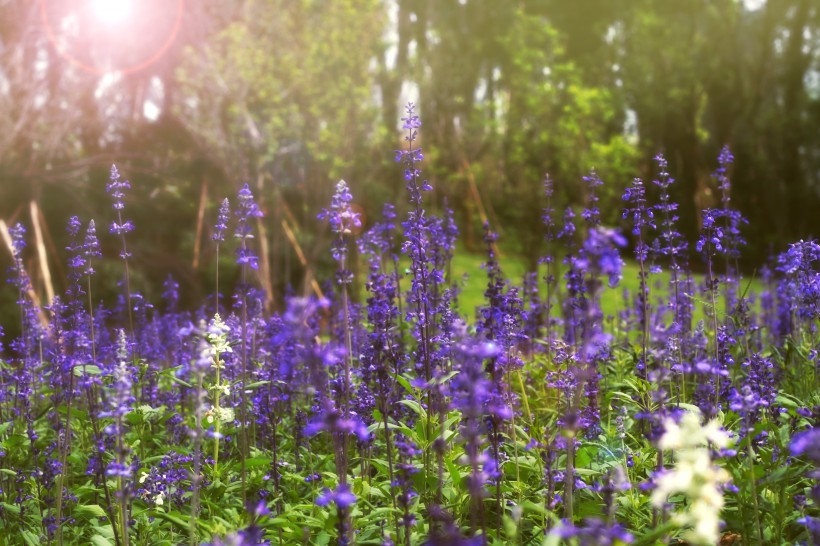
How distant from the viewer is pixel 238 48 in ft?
56.3

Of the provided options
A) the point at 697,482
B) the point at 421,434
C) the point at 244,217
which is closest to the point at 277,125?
the point at 244,217

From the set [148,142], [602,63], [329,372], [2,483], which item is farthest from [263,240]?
[602,63]

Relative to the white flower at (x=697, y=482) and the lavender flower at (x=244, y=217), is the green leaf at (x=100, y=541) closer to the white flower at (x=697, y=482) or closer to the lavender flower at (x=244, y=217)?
the lavender flower at (x=244, y=217)

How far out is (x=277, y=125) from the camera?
18.1 meters

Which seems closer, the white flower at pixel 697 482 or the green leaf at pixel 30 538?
the white flower at pixel 697 482

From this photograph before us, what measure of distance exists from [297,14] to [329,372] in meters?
14.5

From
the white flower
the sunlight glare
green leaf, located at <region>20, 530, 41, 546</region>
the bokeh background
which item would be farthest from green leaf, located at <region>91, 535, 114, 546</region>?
the sunlight glare

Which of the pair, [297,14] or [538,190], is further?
[538,190]

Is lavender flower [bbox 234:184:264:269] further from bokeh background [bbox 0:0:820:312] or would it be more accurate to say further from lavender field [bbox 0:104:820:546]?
bokeh background [bbox 0:0:820:312]

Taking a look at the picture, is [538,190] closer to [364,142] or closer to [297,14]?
[364,142]

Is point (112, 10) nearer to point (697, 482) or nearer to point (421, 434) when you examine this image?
point (421, 434)

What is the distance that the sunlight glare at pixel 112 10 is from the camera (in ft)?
52.6

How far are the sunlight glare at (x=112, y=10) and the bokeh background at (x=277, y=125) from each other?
0.04 meters

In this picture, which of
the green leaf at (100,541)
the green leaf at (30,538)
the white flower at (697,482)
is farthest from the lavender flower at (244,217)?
the white flower at (697,482)
